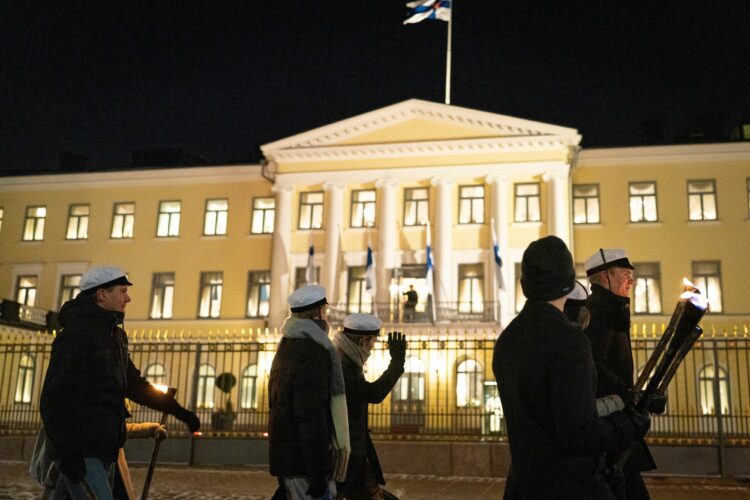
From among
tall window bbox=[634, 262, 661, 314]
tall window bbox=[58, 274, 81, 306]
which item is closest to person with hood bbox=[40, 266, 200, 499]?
tall window bbox=[634, 262, 661, 314]

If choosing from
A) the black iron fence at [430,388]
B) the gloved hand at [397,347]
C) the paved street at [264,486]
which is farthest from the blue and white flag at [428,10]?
the gloved hand at [397,347]

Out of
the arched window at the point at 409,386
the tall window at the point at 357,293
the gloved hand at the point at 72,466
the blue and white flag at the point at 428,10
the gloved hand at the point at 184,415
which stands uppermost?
the blue and white flag at the point at 428,10

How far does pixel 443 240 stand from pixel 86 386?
26345mm

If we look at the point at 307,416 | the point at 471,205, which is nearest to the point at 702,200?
the point at 471,205

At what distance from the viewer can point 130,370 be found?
4887 millimetres

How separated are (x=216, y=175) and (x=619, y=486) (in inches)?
1270

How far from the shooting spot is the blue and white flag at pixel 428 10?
32344 mm

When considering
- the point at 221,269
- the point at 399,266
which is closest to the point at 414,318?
the point at 399,266

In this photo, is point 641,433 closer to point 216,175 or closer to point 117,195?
point 216,175

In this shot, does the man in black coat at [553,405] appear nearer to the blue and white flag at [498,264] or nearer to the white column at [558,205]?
the blue and white flag at [498,264]

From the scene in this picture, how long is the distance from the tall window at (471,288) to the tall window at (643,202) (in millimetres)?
6175

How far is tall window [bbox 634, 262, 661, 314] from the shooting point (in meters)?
29.0

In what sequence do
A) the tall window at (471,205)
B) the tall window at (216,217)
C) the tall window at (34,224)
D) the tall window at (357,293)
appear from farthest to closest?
the tall window at (34,224) → the tall window at (216,217) → the tall window at (471,205) → the tall window at (357,293)

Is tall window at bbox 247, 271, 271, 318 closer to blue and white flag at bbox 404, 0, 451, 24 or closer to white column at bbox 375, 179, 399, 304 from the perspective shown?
white column at bbox 375, 179, 399, 304
